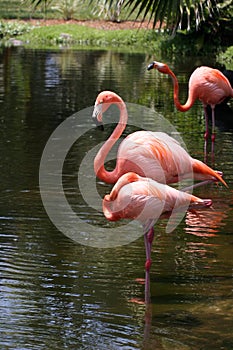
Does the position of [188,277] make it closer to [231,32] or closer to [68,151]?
[68,151]

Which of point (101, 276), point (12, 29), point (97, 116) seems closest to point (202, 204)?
point (101, 276)

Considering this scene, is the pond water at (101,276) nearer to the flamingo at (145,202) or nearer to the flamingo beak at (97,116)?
the flamingo at (145,202)

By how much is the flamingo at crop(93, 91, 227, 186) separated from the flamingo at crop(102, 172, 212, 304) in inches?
25.7

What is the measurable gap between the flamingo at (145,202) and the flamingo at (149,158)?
0.65 meters

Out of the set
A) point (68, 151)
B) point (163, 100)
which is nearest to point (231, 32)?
point (163, 100)

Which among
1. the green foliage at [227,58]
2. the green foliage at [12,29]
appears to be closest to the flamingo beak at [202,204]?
the green foliage at [227,58]

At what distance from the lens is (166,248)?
218 inches

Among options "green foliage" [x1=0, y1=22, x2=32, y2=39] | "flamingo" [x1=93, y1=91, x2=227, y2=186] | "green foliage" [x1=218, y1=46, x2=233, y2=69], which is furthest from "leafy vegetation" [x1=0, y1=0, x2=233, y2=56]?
"flamingo" [x1=93, y1=91, x2=227, y2=186]

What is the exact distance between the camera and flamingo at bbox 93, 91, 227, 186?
544cm

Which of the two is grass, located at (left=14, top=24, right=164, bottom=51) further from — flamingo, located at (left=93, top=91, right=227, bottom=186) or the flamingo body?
the flamingo body

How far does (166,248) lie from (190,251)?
19cm

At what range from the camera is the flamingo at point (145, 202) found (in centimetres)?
462

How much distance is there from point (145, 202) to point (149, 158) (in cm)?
93

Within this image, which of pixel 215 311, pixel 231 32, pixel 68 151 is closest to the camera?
pixel 215 311
